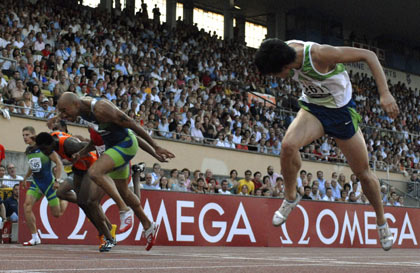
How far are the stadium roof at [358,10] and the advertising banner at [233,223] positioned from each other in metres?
23.4

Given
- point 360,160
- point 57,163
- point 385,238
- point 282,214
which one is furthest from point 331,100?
point 57,163

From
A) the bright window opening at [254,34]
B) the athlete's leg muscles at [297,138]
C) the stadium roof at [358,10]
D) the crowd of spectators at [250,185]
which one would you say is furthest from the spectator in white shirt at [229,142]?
the bright window opening at [254,34]

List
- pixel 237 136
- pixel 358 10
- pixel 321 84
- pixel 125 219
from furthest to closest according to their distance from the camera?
pixel 358 10 < pixel 237 136 < pixel 125 219 < pixel 321 84

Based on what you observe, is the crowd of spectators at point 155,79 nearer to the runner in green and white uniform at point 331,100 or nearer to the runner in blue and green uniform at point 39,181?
the runner in blue and green uniform at point 39,181

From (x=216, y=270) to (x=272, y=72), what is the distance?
6.48 ft

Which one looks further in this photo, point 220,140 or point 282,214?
point 220,140

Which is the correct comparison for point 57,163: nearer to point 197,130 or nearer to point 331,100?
point 331,100

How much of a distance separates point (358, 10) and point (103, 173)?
35.9m

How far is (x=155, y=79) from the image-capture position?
23.4 m

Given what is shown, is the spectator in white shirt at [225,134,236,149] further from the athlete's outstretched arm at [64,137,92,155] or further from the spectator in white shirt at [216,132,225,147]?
the athlete's outstretched arm at [64,137,92,155]

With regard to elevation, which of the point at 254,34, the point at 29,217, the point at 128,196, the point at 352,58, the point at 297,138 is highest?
the point at 254,34

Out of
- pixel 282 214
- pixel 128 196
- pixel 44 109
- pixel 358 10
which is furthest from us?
pixel 358 10

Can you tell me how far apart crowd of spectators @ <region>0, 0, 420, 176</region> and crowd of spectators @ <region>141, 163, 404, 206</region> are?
8.19ft

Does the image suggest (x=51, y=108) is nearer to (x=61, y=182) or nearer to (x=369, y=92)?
(x=61, y=182)
